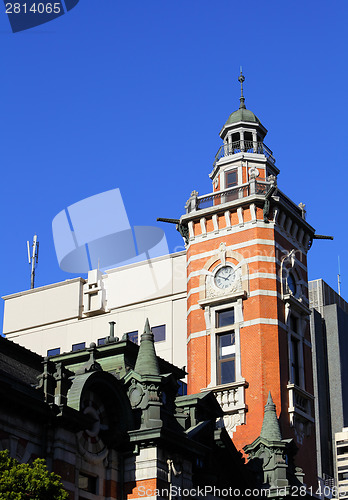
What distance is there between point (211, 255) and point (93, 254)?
59.6 ft

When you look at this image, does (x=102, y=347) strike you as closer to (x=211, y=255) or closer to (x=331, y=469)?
(x=211, y=255)

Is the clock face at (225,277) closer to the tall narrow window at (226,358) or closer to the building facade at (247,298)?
the building facade at (247,298)

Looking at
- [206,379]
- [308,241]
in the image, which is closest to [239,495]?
[206,379]

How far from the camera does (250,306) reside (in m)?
52.9

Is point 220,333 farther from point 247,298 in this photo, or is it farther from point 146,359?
point 146,359

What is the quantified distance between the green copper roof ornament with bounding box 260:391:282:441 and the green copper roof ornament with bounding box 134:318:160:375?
9094 millimetres

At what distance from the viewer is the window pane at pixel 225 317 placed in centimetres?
5362

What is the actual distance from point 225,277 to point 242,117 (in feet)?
41.3

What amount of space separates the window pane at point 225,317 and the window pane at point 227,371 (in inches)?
88.6

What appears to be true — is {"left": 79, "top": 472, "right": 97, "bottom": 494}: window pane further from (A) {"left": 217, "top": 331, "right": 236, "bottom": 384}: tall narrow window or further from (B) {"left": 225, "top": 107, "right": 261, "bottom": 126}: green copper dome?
(B) {"left": 225, "top": 107, "right": 261, "bottom": 126}: green copper dome

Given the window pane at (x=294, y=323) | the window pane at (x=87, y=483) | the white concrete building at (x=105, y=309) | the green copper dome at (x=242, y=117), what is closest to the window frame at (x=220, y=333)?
the window pane at (x=294, y=323)

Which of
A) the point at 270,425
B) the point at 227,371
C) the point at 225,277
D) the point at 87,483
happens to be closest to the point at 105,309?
the point at 225,277

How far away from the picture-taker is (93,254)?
71.9 m

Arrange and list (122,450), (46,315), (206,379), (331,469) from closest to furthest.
Result: (122,450), (206,379), (46,315), (331,469)
